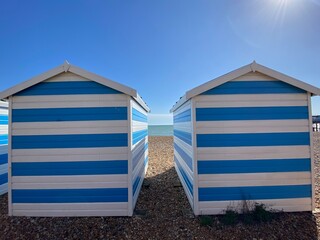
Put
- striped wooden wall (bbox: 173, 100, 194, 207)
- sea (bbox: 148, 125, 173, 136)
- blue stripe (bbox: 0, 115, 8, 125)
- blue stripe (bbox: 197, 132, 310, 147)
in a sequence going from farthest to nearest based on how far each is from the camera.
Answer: sea (bbox: 148, 125, 173, 136)
blue stripe (bbox: 0, 115, 8, 125)
striped wooden wall (bbox: 173, 100, 194, 207)
blue stripe (bbox: 197, 132, 310, 147)

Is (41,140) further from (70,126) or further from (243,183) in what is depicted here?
(243,183)

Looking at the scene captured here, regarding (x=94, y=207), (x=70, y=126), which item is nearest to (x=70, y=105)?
(x=70, y=126)

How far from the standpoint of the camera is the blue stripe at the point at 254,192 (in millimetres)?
4020

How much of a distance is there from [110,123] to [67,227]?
2299mm

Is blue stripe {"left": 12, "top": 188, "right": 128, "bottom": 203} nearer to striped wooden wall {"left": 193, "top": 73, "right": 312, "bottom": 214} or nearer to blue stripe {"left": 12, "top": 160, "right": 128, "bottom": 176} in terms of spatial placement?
blue stripe {"left": 12, "top": 160, "right": 128, "bottom": 176}

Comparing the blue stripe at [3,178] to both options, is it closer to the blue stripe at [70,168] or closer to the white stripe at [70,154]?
the blue stripe at [70,168]

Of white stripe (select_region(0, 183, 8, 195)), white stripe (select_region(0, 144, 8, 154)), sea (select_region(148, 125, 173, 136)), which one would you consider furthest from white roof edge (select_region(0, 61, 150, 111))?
sea (select_region(148, 125, 173, 136))

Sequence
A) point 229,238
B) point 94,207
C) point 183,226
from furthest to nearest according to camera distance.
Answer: point 94,207, point 183,226, point 229,238

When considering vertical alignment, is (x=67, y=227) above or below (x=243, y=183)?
below

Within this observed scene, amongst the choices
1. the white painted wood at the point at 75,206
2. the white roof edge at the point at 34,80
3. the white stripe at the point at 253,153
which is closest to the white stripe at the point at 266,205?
the white stripe at the point at 253,153

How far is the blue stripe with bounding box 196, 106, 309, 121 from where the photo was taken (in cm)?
406

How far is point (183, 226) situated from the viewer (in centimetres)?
365

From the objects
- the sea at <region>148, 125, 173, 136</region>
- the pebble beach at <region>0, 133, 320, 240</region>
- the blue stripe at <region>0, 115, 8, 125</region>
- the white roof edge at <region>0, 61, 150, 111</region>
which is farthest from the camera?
the sea at <region>148, 125, 173, 136</region>

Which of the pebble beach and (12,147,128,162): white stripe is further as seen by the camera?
(12,147,128,162): white stripe
